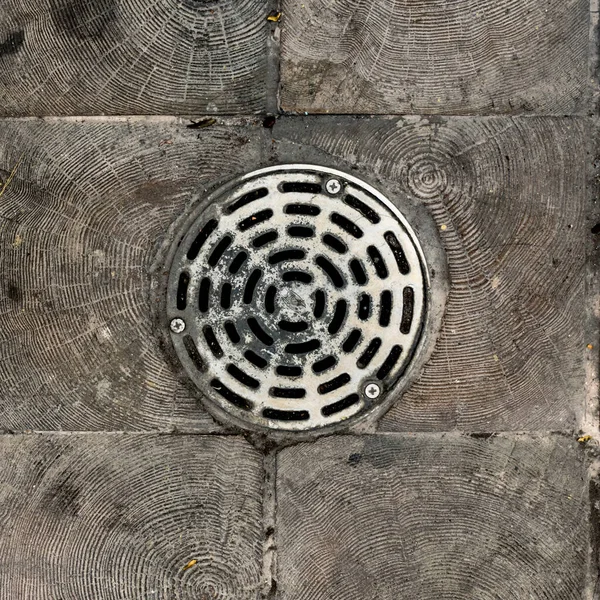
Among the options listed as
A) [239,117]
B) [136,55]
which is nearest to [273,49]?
[239,117]

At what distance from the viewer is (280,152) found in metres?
2.35

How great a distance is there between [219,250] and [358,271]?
641 mm

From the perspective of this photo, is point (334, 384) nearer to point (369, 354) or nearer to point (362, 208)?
point (369, 354)

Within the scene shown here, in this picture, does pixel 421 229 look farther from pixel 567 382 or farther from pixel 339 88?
pixel 567 382

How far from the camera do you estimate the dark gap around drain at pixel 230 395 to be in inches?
92.7

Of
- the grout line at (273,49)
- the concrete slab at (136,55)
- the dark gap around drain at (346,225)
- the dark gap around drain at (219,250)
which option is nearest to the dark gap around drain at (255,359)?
the dark gap around drain at (219,250)

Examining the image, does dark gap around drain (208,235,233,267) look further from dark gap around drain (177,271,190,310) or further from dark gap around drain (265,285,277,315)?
dark gap around drain (265,285,277,315)

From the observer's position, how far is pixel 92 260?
93.0 inches

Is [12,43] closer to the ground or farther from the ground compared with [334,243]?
farther from the ground

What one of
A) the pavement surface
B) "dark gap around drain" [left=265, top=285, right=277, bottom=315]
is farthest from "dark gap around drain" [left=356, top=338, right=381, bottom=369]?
"dark gap around drain" [left=265, top=285, right=277, bottom=315]

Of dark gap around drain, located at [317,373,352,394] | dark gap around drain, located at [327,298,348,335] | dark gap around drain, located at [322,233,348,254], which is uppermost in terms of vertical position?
dark gap around drain, located at [322,233,348,254]

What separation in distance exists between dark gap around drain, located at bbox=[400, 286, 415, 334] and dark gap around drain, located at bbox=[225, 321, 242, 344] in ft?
2.45

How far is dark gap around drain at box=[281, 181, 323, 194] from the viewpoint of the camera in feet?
7.68

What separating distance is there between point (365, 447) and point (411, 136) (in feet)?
4.66
